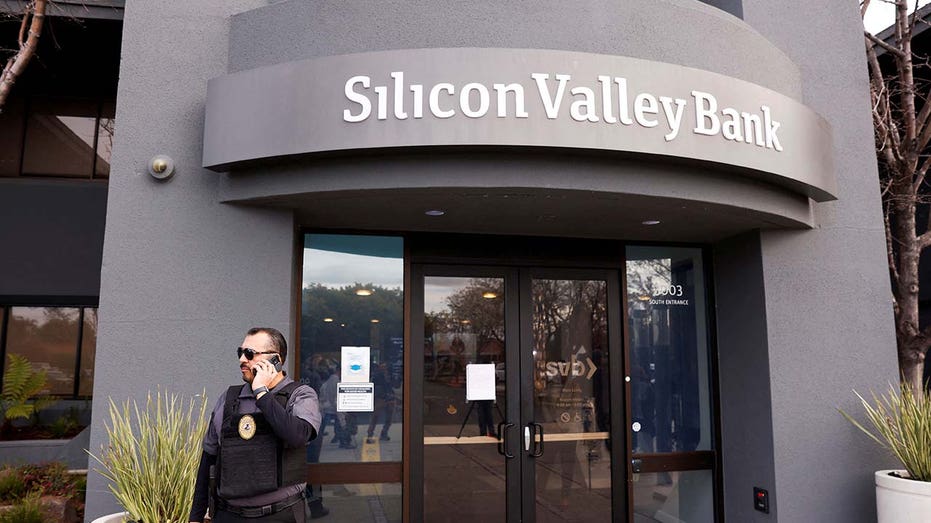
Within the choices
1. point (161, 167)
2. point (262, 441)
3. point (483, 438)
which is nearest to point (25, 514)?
point (161, 167)

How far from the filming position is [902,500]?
220 inches

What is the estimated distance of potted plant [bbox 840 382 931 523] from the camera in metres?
5.50

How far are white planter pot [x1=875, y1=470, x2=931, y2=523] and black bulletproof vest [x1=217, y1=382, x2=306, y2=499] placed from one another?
5.18m

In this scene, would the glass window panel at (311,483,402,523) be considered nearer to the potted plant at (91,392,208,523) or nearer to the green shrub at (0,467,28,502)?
the potted plant at (91,392,208,523)

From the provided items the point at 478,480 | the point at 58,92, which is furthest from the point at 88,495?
the point at 58,92

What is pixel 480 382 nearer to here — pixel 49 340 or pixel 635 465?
pixel 635 465

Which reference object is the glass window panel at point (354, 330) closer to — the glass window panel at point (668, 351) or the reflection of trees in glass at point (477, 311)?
the reflection of trees in glass at point (477, 311)

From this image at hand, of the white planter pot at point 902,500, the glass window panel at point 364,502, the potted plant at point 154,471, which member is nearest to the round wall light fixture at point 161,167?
the potted plant at point 154,471

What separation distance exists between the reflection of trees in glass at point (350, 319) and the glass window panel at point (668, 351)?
2.61 metres

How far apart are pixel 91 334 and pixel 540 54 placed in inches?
354

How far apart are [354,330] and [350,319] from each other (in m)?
0.12

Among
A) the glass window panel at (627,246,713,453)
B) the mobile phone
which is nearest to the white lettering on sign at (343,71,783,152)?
the mobile phone

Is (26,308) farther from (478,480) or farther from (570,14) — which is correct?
(570,14)

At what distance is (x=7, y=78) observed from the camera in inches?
278
